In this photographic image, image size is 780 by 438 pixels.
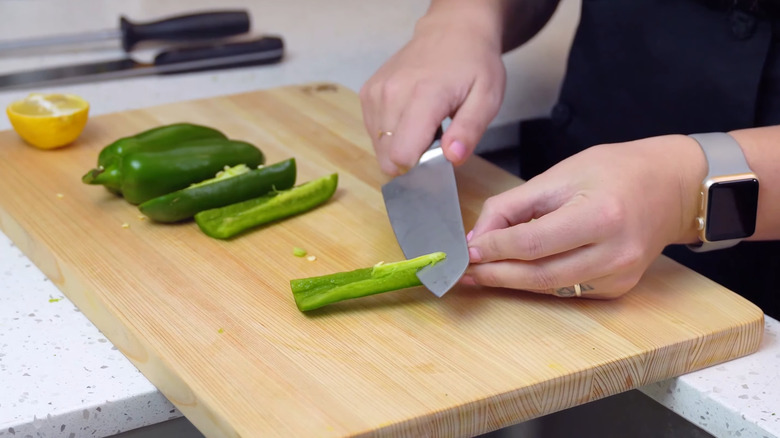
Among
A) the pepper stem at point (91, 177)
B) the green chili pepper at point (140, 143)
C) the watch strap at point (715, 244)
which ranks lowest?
the pepper stem at point (91, 177)

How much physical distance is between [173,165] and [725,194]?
724 millimetres

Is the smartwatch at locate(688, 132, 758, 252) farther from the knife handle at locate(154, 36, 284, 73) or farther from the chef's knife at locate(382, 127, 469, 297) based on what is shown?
the knife handle at locate(154, 36, 284, 73)

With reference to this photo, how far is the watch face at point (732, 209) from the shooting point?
38.3 inches

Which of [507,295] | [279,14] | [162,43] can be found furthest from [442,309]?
[279,14]

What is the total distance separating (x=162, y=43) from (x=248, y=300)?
43.5 inches

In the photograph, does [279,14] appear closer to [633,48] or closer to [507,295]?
[633,48]

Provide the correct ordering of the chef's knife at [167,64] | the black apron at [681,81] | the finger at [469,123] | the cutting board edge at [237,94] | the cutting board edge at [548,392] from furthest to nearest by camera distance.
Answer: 1. the chef's knife at [167,64]
2. the cutting board edge at [237,94]
3. the black apron at [681,81]
4. the finger at [469,123]
5. the cutting board edge at [548,392]

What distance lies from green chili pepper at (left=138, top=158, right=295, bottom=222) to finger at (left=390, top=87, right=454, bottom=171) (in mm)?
187

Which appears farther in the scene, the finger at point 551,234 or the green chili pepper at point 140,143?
the green chili pepper at point 140,143

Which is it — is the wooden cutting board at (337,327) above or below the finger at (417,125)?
below

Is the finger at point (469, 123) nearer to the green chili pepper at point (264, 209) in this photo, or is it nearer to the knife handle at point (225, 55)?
the green chili pepper at point (264, 209)

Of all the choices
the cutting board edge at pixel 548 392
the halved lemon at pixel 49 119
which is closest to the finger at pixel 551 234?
the cutting board edge at pixel 548 392

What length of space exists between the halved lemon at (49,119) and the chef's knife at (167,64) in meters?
0.29

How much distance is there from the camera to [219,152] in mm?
1279
